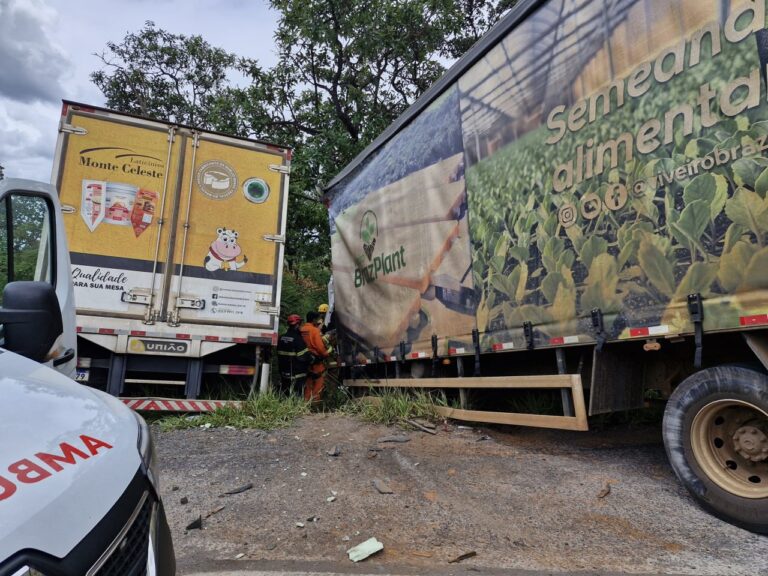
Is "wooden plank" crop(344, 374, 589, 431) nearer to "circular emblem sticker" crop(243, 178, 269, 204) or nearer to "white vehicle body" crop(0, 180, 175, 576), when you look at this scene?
"circular emblem sticker" crop(243, 178, 269, 204)

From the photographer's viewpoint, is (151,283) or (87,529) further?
(151,283)

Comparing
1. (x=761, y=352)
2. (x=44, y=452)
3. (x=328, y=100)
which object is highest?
(x=328, y=100)

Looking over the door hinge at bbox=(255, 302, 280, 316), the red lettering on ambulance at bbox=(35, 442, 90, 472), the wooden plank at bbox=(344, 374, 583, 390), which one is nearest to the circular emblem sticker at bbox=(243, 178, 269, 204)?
the door hinge at bbox=(255, 302, 280, 316)

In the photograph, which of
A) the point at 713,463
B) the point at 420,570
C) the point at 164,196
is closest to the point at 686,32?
the point at 713,463

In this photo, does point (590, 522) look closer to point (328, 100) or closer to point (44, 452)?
point (44, 452)

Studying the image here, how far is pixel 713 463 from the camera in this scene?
3.07 m

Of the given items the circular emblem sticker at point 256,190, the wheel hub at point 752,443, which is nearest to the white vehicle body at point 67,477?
the wheel hub at point 752,443

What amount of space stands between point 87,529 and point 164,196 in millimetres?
5824

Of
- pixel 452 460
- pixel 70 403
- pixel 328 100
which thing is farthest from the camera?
pixel 328 100

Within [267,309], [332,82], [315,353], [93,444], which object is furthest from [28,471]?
[332,82]

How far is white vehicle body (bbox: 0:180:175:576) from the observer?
1049 mm

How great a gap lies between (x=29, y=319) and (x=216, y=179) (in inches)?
187

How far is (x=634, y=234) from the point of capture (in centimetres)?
339

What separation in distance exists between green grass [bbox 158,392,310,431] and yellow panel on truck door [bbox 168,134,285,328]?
104cm
